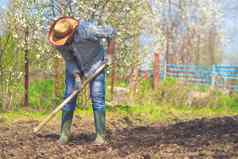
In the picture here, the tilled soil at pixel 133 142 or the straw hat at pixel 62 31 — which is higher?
the straw hat at pixel 62 31

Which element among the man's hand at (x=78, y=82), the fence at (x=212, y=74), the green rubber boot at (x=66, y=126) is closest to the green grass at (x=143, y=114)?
the green rubber boot at (x=66, y=126)

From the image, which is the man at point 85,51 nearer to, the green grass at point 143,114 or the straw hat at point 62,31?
the straw hat at point 62,31

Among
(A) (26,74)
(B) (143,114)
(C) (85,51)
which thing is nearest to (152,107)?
(B) (143,114)

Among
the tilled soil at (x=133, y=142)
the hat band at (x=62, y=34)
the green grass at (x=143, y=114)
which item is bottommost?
the green grass at (x=143, y=114)

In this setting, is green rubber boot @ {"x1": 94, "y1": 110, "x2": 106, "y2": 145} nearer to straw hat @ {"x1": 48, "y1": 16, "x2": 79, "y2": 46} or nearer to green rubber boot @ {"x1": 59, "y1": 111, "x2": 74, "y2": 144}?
green rubber boot @ {"x1": 59, "y1": 111, "x2": 74, "y2": 144}

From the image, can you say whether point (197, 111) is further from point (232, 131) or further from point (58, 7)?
point (232, 131)

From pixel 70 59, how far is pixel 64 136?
0.92 m

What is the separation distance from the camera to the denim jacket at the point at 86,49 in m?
6.27

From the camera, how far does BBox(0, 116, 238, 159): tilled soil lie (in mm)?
5305

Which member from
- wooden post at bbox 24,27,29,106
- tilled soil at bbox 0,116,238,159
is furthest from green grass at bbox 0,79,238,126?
tilled soil at bbox 0,116,238,159

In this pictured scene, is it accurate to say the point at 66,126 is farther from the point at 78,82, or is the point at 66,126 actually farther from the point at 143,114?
the point at 143,114

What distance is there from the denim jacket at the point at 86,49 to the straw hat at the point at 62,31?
2.4 inches

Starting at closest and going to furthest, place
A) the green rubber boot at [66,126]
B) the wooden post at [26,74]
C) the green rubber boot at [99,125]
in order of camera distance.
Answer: the green rubber boot at [99,125], the green rubber boot at [66,126], the wooden post at [26,74]

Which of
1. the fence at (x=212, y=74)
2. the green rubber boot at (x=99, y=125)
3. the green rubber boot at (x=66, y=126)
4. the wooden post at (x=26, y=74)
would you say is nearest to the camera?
the green rubber boot at (x=99, y=125)
